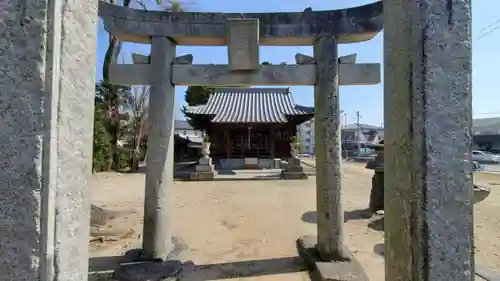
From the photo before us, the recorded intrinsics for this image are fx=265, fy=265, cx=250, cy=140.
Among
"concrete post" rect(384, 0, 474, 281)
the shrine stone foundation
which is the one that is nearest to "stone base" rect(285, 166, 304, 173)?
the shrine stone foundation

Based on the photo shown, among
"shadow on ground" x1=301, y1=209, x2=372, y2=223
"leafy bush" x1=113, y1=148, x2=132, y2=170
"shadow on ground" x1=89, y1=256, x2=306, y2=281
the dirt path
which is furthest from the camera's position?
"leafy bush" x1=113, y1=148, x2=132, y2=170

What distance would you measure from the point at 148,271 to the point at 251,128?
1489cm

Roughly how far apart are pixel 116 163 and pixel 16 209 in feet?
59.8

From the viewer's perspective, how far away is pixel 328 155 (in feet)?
12.0

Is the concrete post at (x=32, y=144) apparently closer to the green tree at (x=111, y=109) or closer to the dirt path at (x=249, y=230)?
the dirt path at (x=249, y=230)

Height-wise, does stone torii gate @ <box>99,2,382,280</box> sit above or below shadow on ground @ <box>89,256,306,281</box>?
above

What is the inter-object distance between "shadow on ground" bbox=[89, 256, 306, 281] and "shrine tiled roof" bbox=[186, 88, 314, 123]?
13.2 metres

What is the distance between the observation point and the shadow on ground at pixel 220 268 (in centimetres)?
344

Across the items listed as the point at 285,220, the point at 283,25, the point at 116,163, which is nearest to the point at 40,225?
the point at 283,25

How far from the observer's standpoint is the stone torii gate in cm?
363

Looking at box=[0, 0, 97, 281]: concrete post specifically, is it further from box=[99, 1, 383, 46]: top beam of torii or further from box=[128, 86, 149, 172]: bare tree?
box=[128, 86, 149, 172]: bare tree

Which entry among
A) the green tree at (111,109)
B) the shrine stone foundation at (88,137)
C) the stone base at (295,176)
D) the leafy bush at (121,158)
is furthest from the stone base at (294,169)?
the shrine stone foundation at (88,137)

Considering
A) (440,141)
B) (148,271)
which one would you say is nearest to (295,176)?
(148,271)

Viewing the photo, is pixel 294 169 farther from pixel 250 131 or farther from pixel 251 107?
pixel 251 107
